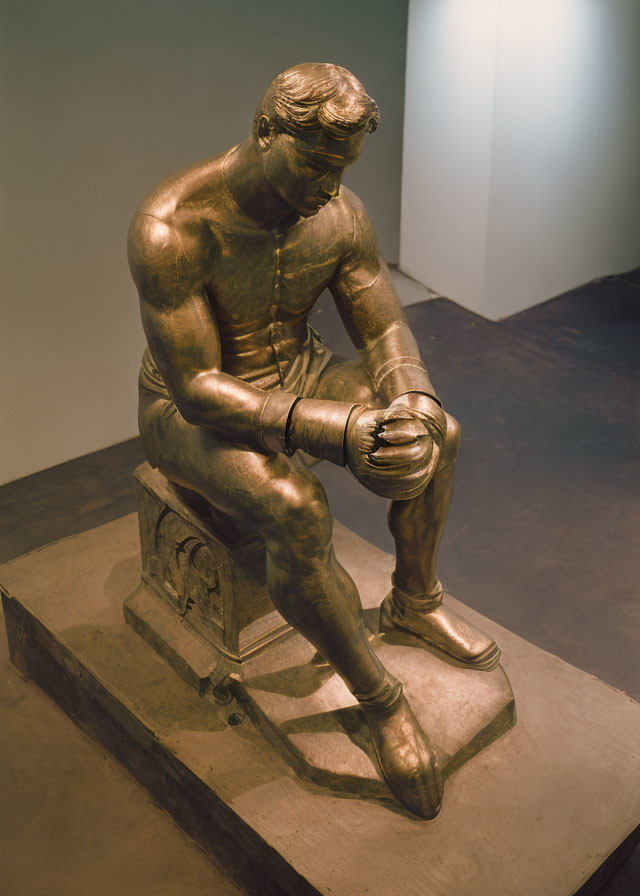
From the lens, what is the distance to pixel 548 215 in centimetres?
605

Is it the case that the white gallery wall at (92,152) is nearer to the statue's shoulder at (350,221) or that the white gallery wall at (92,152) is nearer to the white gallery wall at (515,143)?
the white gallery wall at (515,143)

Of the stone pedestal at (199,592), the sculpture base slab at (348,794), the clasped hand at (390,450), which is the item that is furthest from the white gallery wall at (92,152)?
the clasped hand at (390,450)

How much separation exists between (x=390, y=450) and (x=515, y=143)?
12.0 ft

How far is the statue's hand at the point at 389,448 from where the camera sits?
248cm

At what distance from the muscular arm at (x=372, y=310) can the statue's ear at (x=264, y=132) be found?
16.6 inches

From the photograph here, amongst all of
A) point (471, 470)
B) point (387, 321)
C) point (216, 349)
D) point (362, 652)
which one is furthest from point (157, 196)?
point (471, 470)

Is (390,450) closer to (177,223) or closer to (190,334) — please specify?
(190,334)

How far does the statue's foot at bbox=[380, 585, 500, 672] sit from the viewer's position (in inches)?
123

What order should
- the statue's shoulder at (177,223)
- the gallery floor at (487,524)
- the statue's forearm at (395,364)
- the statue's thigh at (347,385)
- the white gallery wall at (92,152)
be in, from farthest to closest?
the white gallery wall at (92,152)
the gallery floor at (487,524)
the statue's thigh at (347,385)
the statue's forearm at (395,364)
the statue's shoulder at (177,223)

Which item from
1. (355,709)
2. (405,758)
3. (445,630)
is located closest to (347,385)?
(445,630)

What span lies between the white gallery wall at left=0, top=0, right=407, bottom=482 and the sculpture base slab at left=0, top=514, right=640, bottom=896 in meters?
1.29

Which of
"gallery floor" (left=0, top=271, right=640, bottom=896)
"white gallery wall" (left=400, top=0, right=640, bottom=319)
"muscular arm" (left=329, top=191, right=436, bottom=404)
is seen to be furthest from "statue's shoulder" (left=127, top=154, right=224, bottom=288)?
"white gallery wall" (left=400, top=0, right=640, bottom=319)

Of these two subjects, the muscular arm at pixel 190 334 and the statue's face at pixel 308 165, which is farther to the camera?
the muscular arm at pixel 190 334

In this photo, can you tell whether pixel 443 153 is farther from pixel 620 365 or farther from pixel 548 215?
pixel 620 365
